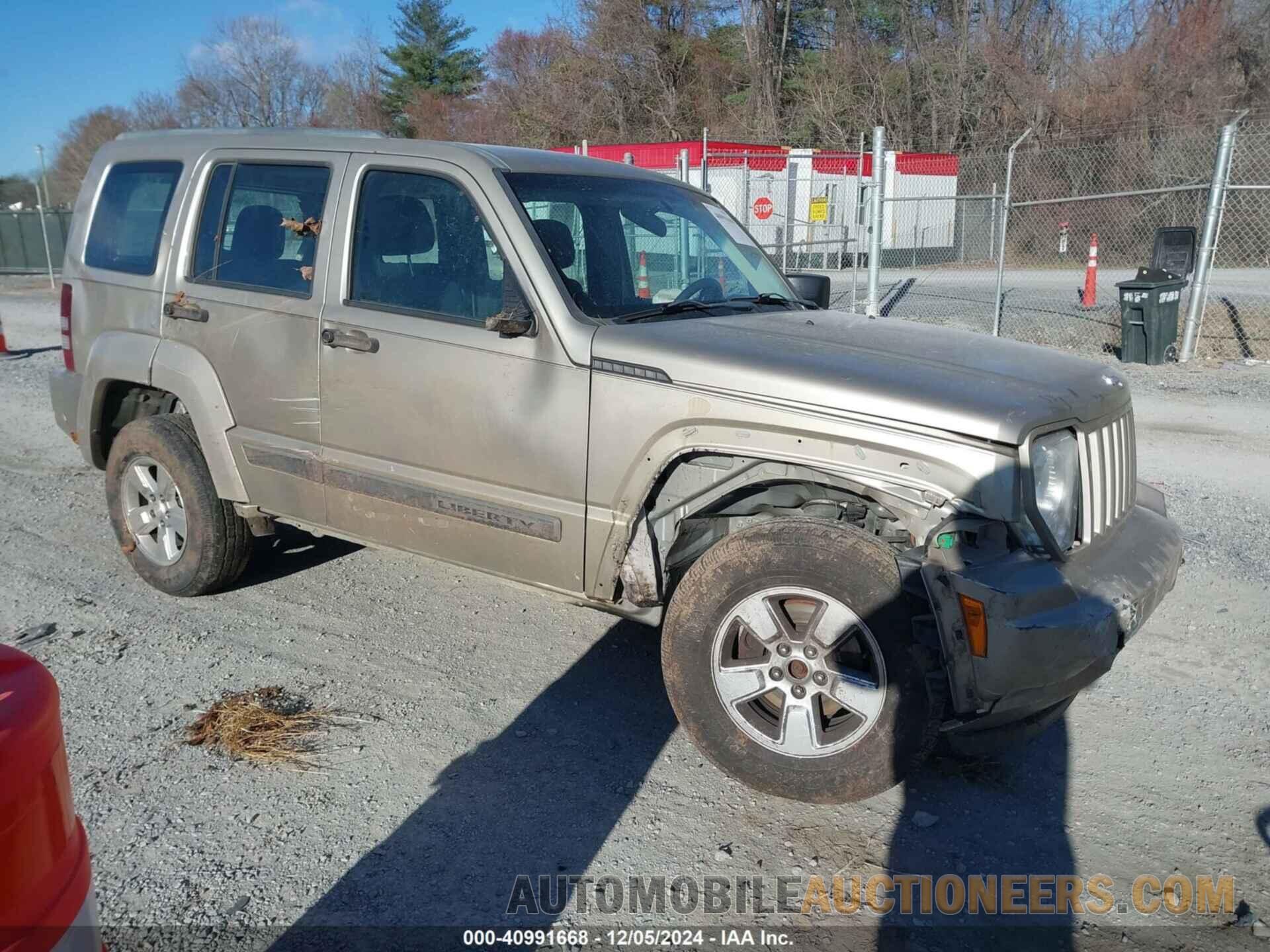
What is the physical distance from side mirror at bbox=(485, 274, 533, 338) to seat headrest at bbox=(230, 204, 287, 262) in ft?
4.33

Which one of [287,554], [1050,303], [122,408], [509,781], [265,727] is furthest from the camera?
[1050,303]

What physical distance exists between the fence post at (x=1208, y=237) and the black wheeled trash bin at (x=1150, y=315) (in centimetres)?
17

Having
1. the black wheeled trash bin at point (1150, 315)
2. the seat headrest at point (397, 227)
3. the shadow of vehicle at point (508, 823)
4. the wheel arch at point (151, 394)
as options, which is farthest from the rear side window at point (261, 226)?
the black wheeled trash bin at point (1150, 315)

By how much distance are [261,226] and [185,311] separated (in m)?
0.55

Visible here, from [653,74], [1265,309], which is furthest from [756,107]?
[1265,309]

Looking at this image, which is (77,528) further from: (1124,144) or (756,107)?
(756,107)

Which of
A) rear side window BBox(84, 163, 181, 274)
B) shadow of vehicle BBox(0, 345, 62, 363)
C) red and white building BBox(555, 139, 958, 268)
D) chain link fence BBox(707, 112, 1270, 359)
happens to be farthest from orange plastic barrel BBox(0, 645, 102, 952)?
red and white building BBox(555, 139, 958, 268)

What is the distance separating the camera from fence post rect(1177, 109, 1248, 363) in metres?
10.6

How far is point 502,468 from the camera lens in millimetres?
3816

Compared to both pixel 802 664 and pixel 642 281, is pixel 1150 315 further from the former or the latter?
pixel 802 664

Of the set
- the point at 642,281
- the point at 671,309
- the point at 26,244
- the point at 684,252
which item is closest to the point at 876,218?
the point at 684,252

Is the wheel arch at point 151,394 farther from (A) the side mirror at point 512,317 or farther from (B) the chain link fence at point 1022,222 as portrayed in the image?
(B) the chain link fence at point 1022,222

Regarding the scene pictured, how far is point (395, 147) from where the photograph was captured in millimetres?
4227

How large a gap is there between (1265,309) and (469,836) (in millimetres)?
16614
